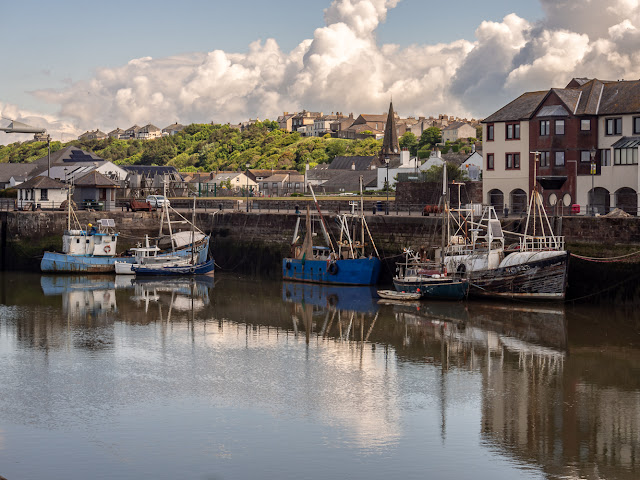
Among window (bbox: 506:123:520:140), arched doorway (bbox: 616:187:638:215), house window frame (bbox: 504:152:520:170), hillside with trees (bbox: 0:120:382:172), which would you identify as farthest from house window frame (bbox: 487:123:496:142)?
hillside with trees (bbox: 0:120:382:172)

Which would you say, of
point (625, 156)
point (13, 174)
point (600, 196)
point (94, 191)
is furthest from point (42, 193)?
point (625, 156)

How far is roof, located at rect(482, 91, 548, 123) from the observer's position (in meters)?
50.2

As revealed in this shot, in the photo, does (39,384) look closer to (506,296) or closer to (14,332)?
(14,332)

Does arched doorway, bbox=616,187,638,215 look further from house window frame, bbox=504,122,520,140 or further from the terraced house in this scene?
house window frame, bbox=504,122,520,140

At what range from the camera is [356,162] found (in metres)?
124

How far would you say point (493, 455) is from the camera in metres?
17.7

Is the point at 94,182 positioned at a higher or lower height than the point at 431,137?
lower

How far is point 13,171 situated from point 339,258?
59524mm

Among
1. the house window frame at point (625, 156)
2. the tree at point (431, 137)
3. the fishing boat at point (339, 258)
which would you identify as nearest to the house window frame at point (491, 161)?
the house window frame at point (625, 156)

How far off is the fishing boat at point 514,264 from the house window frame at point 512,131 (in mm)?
12054

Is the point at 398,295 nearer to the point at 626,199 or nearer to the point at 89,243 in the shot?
the point at 626,199

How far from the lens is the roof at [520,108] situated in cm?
5022

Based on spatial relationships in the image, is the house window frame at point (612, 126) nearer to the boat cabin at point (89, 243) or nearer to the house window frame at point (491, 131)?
the house window frame at point (491, 131)

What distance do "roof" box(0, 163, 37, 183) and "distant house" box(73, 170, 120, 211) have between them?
1271 inches
